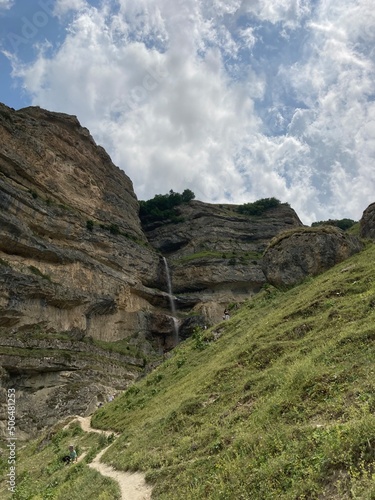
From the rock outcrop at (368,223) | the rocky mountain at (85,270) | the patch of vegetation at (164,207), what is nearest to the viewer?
the rock outcrop at (368,223)

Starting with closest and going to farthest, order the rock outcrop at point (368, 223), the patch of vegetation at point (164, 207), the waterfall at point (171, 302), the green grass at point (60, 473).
A: the green grass at point (60, 473), the rock outcrop at point (368, 223), the waterfall at point (171, 302), the patch of vegetation at point (164, 207)

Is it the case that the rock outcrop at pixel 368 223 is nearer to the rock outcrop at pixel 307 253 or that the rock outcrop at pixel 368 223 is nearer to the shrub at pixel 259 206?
the rock outcrop at pixel 307 253

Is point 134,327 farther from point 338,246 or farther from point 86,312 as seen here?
point 338,246

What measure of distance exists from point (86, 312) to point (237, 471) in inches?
1962

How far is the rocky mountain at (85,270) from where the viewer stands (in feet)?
139

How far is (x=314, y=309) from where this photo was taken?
19.7 m

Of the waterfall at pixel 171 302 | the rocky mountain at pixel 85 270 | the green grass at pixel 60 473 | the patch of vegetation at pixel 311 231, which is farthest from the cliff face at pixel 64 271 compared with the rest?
the patch of vegetation at pixel 311 231

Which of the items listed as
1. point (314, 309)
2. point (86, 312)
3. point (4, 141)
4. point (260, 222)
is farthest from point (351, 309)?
point (260, 222)

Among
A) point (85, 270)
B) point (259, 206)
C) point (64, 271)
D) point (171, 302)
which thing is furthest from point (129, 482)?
point (259, 206)

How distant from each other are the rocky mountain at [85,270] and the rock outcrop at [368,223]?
8.55 meters

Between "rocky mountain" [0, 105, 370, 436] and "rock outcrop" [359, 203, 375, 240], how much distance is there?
8.55m

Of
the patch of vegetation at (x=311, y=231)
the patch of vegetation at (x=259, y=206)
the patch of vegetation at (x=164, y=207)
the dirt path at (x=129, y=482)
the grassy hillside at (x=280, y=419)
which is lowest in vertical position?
the dirt path at (x=129, y=482)

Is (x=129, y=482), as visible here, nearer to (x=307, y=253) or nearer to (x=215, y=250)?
(x=307, y=253)

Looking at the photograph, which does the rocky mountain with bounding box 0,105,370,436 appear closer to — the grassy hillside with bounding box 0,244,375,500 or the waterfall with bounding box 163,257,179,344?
the waterfall with bounding box 163,257,179,344
